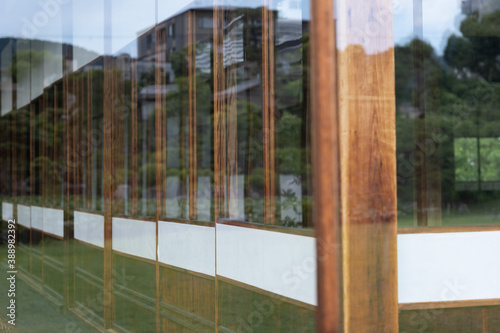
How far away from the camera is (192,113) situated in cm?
416

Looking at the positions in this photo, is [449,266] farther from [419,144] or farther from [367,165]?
[419,144]

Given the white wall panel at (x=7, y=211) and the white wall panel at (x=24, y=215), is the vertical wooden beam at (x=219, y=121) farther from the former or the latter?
the white wall panel at (x=7, y=211)

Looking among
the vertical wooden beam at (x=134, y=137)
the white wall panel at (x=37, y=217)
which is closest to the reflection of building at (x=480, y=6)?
the vertical wooden beam at (x=134, y=137)

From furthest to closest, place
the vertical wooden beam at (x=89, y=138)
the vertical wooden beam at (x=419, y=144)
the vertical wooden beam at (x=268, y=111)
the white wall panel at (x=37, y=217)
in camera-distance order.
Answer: the white wall panel at (x=37, y=217), the vertical wooden beam at (x=89, y=138), the vertical wooden beam at (x=419, y=144), the vertical wooden beam at (x=268, y=111)

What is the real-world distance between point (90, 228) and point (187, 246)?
170 centimetres

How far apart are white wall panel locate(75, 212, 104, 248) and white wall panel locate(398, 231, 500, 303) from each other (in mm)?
3076

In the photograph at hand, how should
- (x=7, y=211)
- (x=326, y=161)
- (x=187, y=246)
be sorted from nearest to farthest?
(x=326, y=161), (x=187, y=246), (x=7, y=211)

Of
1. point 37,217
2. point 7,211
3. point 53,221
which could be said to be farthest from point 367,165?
point 7,211

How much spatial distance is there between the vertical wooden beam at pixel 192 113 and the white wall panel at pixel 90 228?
1.28 metres

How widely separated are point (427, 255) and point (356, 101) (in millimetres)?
753

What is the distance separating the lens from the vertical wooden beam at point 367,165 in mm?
2398

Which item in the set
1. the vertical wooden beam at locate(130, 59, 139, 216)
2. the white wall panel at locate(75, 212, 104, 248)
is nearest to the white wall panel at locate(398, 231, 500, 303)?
the vertical wooden beam at locate(130, 59, 139, 216)

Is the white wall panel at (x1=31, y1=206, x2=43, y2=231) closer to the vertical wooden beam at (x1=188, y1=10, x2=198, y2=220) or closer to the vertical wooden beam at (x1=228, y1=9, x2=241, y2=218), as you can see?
the vertical wooden beam at (x1=188, y1=10, x2=198, y2=220)

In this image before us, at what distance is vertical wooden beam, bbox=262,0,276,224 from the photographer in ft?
10.3
